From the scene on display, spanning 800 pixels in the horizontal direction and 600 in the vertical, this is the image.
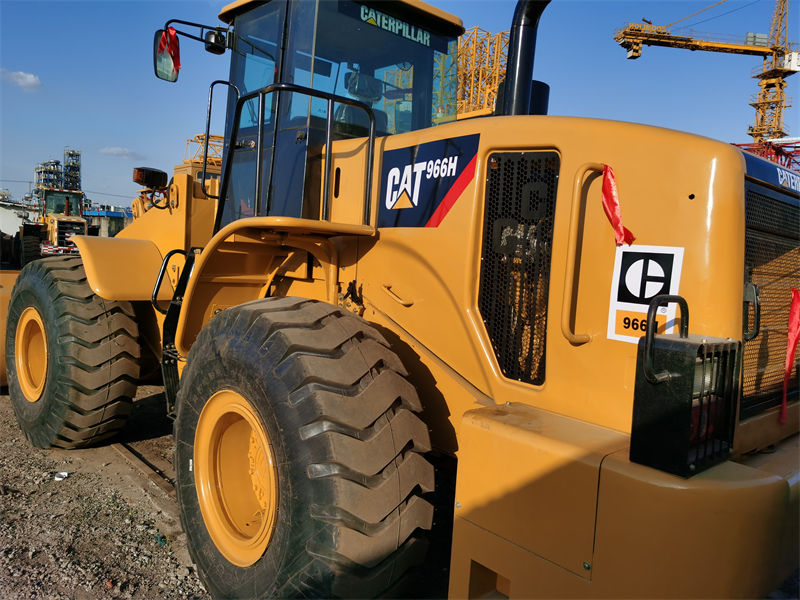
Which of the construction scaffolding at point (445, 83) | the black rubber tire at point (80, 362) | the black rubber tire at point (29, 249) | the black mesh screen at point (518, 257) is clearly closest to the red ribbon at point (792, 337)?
the black mesh screen at point (518, 257)

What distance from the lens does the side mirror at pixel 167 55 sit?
3572 millimetres

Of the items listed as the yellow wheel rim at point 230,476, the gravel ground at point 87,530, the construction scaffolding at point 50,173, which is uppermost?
the construction scaffolding at point 50,173

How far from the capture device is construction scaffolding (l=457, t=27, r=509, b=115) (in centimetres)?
407

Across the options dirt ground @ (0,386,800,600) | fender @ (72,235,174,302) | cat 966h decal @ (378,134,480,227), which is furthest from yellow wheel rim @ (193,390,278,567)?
Answer: fender @ (72,235,174,302)

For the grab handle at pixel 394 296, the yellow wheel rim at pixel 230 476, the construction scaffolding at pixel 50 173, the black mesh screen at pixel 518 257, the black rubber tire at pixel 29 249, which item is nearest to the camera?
the black mesh screen at pixel 518 257

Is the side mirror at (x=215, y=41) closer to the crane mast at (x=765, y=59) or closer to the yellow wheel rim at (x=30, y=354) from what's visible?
the yellow wheel rim at (x=30, y=354)

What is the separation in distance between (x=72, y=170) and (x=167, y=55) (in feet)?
165

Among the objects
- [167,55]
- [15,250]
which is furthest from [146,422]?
[15,250]

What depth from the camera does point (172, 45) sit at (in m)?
3.61

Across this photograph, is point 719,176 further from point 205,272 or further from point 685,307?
point 205,272

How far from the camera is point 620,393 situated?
6.73ft

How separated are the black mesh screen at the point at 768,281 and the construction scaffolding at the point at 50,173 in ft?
157

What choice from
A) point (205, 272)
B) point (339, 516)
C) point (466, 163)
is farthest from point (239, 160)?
point (339, 516)

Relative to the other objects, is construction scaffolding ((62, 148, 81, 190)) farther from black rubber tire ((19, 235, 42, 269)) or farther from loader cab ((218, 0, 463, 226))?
loader cab ((218, 0, 463, 226))
